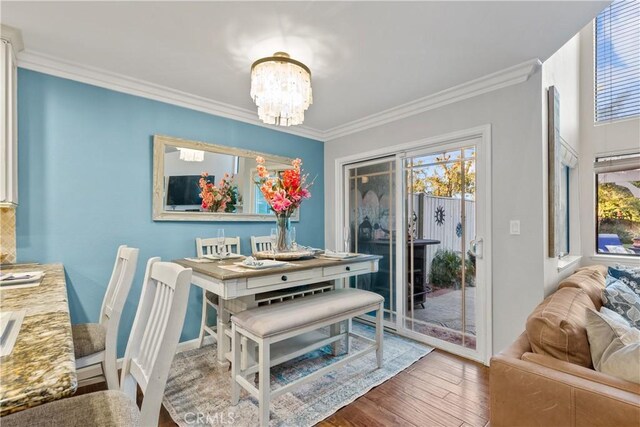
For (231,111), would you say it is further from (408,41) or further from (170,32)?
(408,41)

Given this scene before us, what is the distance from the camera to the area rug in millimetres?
1831

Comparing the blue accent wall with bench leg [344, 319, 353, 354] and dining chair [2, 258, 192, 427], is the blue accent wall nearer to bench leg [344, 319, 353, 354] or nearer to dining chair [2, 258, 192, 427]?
bench leg [344, 319, 353, 354]

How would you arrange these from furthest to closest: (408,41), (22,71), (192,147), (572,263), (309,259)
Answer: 1. (572,263)
2. (192,147)
3. (309,259)
4. (22,71)
5. (408,41)

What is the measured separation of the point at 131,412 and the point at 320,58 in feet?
7.36

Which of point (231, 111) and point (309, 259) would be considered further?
point (231, 111)

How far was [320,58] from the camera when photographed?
216 centimetres

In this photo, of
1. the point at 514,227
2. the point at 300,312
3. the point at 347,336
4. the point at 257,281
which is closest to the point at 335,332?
the point at 347,336

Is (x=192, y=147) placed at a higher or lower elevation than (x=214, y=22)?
lower

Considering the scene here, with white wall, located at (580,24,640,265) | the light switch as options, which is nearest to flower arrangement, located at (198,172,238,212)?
the light switch

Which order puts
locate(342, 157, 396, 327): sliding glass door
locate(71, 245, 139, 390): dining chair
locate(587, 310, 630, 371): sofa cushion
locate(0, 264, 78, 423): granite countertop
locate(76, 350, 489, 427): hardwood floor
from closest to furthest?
1. locate(0, 264, 78, 423): granite countertop
2. locate(587, 310, 630, 371): sofa cushion
3. locate(71, 245, 139, 390): dining chair
4. locate(76, 350, 489, 427): hardwood floor
5. locate(342, 157, 396, 327): sliding glass door

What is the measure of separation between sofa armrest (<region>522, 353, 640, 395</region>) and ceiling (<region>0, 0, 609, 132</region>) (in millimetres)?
1810

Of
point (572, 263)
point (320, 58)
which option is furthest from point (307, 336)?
point (572, 263)

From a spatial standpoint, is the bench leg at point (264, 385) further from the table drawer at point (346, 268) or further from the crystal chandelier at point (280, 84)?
the crystal chandelier at point (280, 84)

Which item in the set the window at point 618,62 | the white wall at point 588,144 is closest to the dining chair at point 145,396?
the white wall at point 588,144
